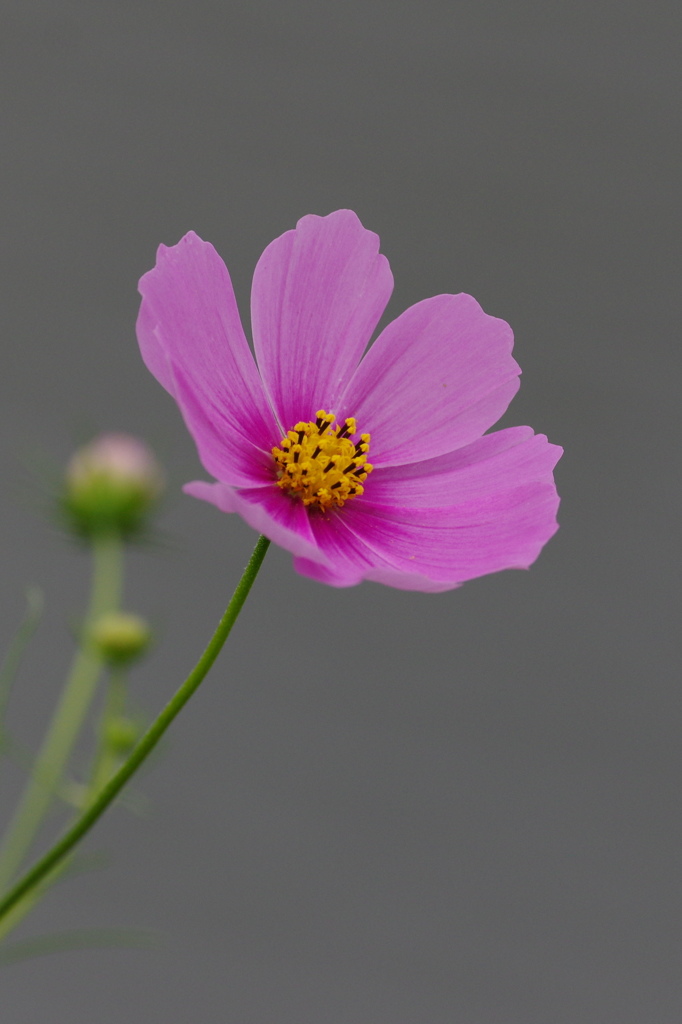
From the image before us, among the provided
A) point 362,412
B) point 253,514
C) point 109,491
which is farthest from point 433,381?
point 109,491

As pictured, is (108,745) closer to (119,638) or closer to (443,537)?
→ (119,638)

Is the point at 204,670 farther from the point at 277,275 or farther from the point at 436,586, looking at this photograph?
the point at 277,275

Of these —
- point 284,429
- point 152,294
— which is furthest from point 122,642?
point 152,294

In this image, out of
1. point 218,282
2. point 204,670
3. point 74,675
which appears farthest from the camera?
point 74,675

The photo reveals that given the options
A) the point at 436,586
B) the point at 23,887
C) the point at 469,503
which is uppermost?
the point at 469,503

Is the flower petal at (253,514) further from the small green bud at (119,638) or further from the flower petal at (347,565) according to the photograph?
the small green bud at (119,638)

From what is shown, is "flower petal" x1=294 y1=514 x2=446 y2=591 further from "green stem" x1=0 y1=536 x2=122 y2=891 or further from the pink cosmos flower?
"green stem" x1=0 y1=536 x2=122 y2=891
